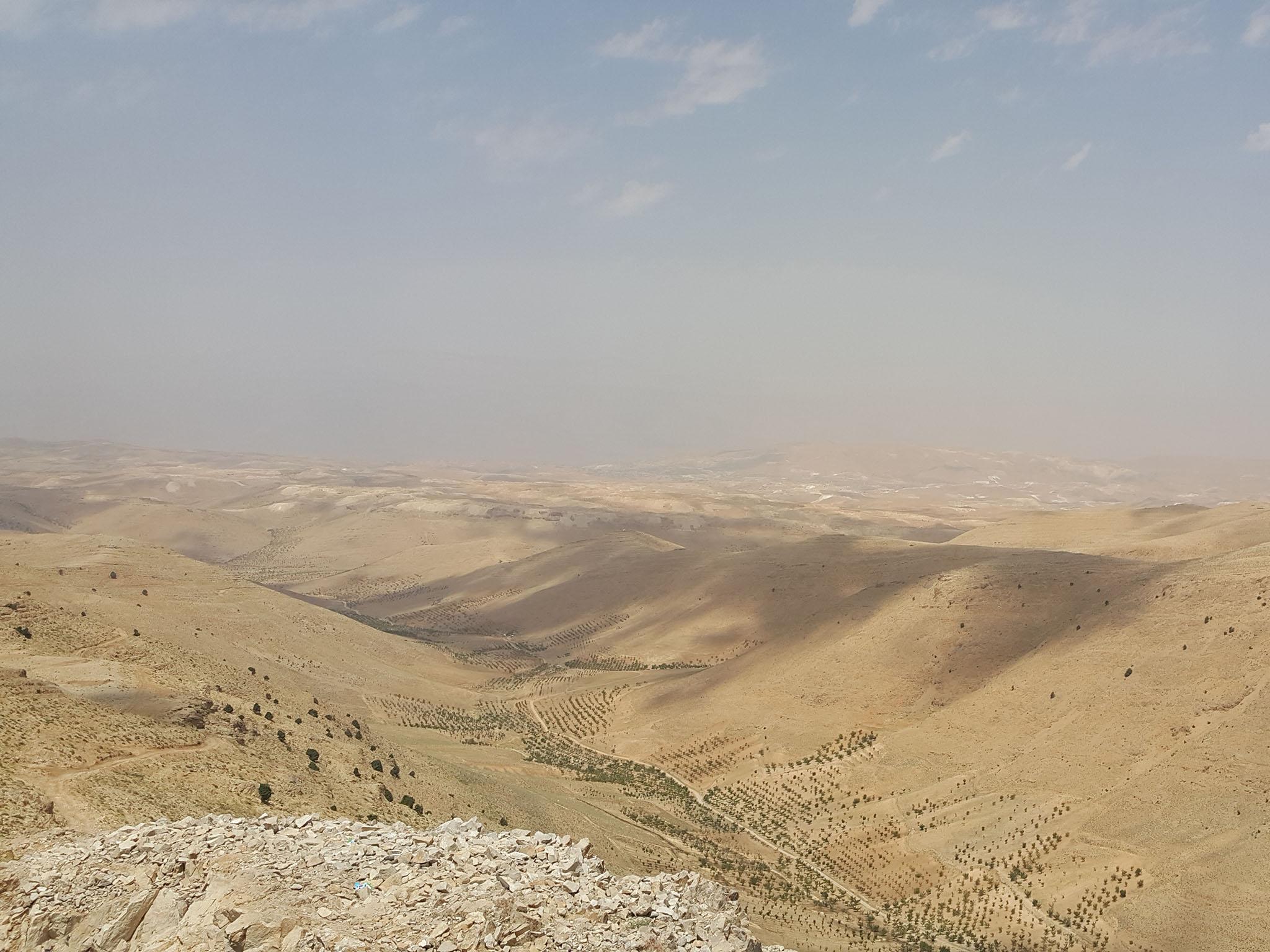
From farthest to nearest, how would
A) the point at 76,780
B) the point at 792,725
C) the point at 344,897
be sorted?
the point at 792,725
the point at 76,780
the point at 344,897

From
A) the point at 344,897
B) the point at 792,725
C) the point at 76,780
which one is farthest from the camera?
the point at 792,725

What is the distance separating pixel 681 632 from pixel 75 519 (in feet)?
392

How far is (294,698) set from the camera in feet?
112

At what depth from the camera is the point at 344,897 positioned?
11.4m

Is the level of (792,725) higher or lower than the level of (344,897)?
lower

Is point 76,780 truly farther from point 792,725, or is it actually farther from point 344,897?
point 792,725

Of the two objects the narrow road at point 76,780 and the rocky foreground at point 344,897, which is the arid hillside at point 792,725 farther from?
the rocky foreground at point 344,897

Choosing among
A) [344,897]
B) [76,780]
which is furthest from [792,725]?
[344,897]

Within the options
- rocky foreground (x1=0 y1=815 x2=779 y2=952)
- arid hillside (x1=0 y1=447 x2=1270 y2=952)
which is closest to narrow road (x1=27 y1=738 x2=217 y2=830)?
arid hillside (x1=0 y1=447 x2=1270 y2=952)

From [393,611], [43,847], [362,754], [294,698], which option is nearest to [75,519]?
[393,611]

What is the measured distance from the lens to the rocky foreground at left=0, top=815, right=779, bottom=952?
412 inches

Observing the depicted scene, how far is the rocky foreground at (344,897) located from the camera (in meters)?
10.5

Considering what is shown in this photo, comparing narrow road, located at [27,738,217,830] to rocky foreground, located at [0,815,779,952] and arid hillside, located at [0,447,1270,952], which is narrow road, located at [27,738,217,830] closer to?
arid hillside, located at [0,447,1270,952]

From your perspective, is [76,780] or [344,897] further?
[76,780]
